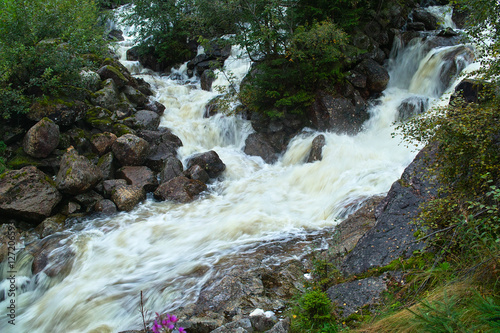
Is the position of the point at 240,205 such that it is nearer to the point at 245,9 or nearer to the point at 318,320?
the point at 318,320

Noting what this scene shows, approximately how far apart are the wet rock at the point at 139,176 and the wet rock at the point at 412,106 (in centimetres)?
972

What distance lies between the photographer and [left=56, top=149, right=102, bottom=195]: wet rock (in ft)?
31.4

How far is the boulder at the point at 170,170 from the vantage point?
11500mm

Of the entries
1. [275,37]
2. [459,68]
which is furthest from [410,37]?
[275,37]

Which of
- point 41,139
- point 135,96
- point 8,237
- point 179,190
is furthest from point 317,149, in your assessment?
point 8,237

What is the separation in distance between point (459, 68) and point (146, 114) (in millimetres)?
12650

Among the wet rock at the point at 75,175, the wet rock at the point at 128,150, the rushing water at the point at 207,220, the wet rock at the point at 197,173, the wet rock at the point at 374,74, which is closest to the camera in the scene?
the rushing water at the point at 207,220

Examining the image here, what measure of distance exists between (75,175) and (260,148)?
7300 millimetres

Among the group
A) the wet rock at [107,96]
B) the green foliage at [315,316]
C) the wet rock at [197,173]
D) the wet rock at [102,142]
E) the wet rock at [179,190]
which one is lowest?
the wet rock at [179,190]

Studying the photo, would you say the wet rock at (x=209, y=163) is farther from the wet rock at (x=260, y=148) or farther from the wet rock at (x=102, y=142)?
the wet rock at (x=102, y=142)

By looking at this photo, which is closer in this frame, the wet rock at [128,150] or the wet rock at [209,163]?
the wet rock at [128,150]

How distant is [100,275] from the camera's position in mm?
7051

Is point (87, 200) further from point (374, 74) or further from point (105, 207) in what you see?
point (374, 74)

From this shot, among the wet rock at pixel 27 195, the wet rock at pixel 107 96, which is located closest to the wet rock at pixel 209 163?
the wet rock at pixel 107 96
